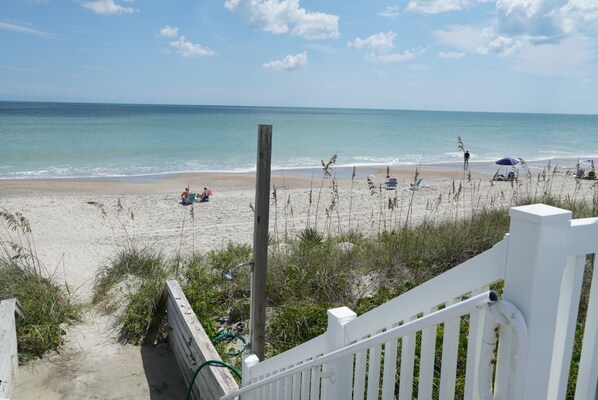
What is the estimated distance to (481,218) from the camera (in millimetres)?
6508

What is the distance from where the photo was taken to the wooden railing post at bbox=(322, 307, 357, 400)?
178cm

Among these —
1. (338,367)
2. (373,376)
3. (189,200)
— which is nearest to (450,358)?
(373,376)

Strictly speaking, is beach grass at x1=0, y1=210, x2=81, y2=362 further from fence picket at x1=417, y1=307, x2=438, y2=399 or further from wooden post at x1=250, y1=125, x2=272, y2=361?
fence picket at x1=417, y1=307, x2=438, y2=399

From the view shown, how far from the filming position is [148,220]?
11.0 m

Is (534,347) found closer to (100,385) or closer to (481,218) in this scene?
(100,385)

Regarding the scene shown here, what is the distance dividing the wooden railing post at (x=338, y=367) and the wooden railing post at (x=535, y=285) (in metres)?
0.73

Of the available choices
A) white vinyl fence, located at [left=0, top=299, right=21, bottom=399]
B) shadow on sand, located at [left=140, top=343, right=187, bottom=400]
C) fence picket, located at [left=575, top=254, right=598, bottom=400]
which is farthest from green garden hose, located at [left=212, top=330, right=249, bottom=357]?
fence picket, located at [left=575, top=254, right=598, bottom=400]

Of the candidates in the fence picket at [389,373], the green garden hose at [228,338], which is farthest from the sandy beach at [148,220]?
the fence picket at [389,373]

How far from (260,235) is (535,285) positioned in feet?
9.04

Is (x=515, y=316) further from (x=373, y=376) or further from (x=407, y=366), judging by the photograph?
(x=373, y=376)

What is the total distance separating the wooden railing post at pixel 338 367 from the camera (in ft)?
5.83

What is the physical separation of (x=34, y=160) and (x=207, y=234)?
17288 mm

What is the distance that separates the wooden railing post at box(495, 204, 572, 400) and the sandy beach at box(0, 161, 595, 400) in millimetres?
3660

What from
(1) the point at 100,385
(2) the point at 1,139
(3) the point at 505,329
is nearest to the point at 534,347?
(3) the point at 505,329
